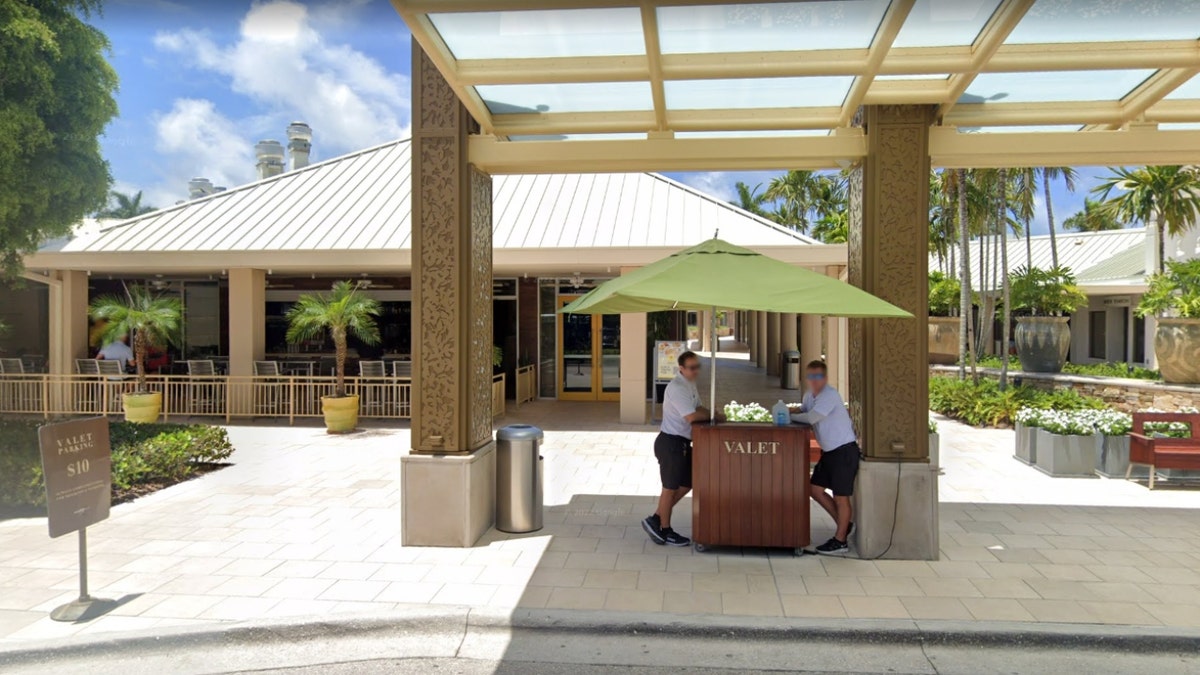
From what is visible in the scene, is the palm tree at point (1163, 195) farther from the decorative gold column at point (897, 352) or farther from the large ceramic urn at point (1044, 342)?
the decorative gold column at point (897, 352)

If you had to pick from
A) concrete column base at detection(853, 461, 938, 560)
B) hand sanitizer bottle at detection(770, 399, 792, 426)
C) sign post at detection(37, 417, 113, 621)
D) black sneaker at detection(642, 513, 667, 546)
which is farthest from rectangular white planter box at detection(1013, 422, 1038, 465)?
sign post at detection(37, 417, 113, 621)

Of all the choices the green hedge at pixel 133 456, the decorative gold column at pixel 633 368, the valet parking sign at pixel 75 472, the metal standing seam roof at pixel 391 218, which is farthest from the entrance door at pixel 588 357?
the valet parking sign at pixel 75 472

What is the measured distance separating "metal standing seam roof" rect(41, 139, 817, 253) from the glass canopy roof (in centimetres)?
615

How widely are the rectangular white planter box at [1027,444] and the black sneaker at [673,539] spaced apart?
18.5 ft

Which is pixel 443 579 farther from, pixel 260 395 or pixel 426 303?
pixel 260 395

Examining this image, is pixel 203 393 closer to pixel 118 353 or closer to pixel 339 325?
pixel 118 353

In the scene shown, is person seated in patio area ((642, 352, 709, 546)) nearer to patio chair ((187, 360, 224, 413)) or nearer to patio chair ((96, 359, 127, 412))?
patio chair ((187, 360, 224, 413))

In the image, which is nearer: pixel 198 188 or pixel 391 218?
pixel 391 218

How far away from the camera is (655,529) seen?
607cm

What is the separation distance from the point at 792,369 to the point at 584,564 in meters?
12.7

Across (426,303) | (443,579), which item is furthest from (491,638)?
(426,303)

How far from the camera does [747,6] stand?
4504 millimetres


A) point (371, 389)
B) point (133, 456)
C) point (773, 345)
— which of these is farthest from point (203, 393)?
point (773, 345)

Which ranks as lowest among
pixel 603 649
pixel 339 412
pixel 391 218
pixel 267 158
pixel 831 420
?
pixel 603 649
